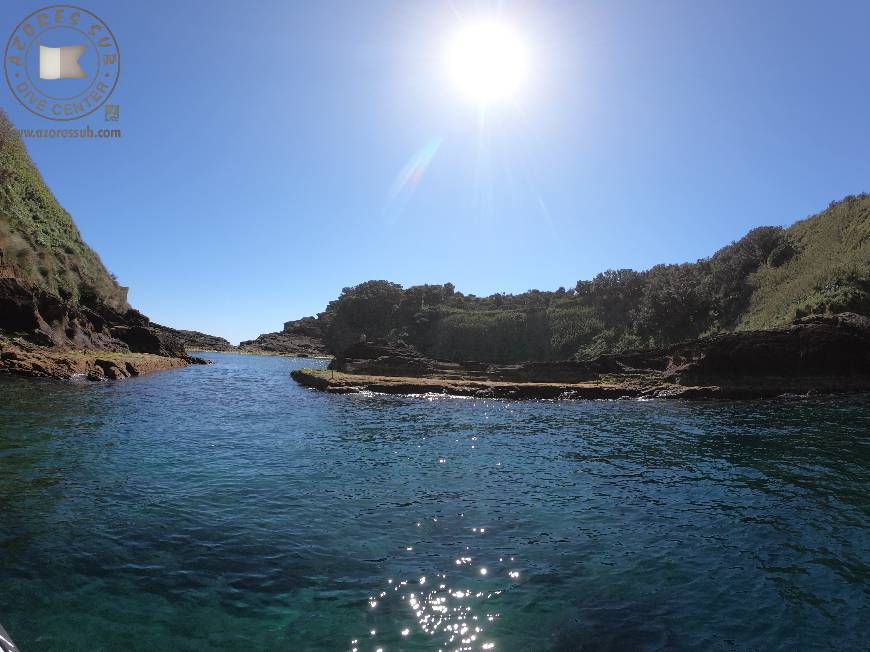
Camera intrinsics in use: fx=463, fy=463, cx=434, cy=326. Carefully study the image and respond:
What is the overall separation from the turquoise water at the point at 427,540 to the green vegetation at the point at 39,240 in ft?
109

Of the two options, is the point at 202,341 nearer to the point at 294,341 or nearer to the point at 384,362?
the point at 294,341

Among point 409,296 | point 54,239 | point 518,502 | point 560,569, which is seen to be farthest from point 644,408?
point 409,296

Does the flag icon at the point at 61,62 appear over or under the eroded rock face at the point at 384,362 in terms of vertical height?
over

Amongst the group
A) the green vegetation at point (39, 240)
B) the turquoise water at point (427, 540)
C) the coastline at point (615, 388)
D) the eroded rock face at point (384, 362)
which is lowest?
the turquoise water at point (427, 540)

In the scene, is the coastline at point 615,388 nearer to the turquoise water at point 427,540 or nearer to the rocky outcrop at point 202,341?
the turquoise water at point 427,540

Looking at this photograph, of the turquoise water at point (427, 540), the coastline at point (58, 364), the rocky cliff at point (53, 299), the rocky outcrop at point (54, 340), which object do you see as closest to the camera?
the turquoise water at point (427, 540)

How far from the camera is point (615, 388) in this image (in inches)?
1341

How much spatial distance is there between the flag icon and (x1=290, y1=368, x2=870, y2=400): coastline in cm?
2433

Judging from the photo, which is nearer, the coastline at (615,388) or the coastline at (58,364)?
the coastline at (58,364)

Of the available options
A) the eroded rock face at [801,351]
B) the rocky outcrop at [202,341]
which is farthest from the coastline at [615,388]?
the rocky outcrop at [202,341]

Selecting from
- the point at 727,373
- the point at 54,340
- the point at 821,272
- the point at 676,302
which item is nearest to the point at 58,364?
the point at 54,340

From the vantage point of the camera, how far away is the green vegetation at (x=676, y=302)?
44281 millimetres

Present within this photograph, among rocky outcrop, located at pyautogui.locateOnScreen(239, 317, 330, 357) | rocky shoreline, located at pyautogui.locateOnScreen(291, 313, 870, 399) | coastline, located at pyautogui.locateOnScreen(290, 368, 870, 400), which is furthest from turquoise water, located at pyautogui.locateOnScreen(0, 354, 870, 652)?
rocky outcrop, located at pyautogui.locateOnScreen(239, 317, 330, 357)

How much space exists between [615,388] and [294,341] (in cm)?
12509
